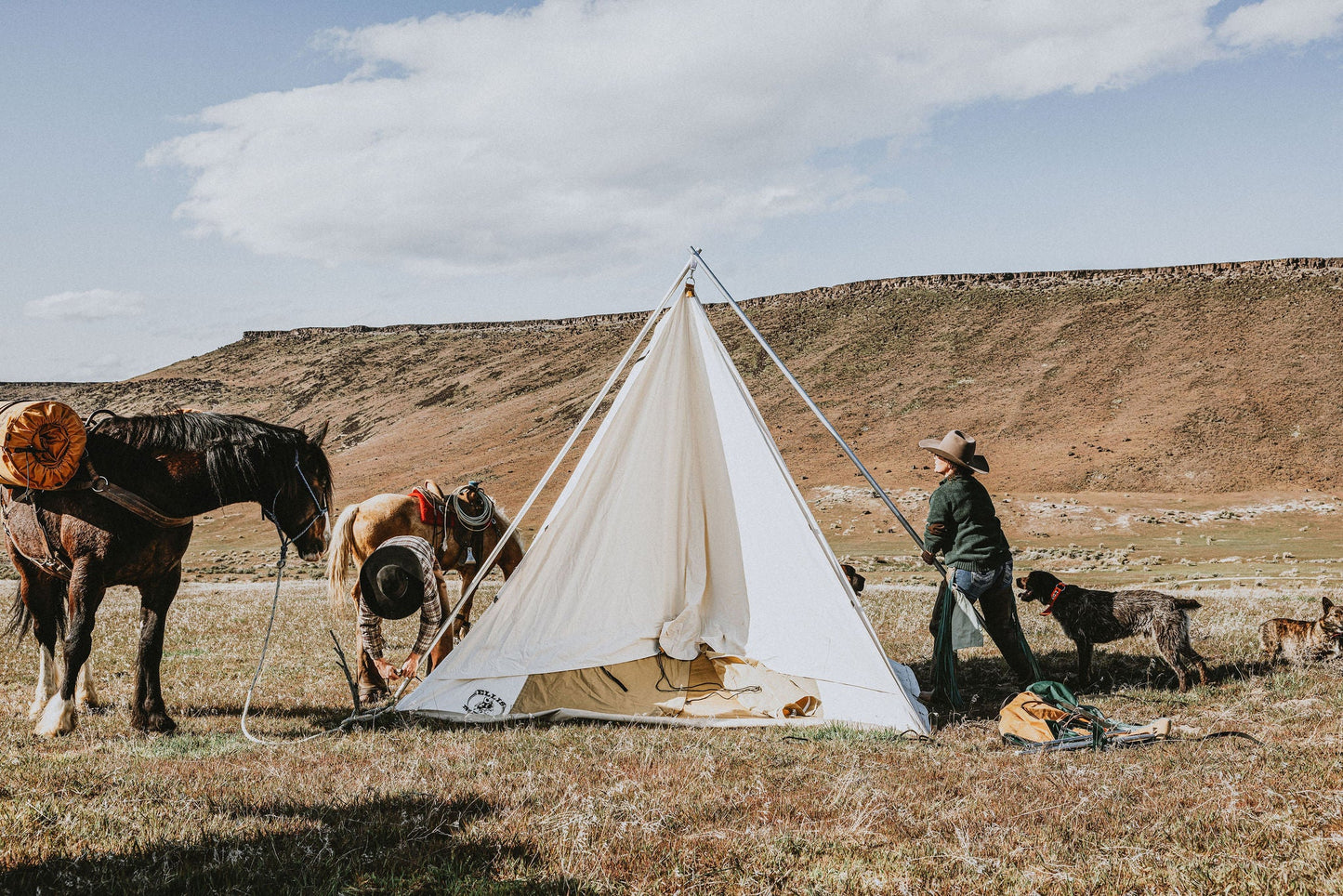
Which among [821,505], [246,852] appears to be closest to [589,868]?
[246,852]

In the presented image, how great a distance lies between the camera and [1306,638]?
285 inches

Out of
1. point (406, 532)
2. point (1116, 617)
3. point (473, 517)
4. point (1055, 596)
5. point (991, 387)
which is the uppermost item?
point (991, 387)

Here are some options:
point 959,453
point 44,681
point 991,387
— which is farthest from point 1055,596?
point 991,387

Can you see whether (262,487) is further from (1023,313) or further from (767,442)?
(1023,313)

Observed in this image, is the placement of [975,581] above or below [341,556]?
below

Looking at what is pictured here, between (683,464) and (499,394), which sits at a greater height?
(499,394)

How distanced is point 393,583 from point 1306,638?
25.1ft

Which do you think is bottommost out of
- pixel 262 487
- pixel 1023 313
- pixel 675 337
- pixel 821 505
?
pixel 821 505

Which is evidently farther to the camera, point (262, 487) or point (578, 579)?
point (578, 579)

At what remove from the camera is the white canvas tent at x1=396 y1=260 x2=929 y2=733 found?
6.47 meters

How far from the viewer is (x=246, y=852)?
3.53 m

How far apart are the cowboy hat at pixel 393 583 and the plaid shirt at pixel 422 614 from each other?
0.05m

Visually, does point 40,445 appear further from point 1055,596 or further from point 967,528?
point 1055,596

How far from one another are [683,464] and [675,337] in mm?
1307
